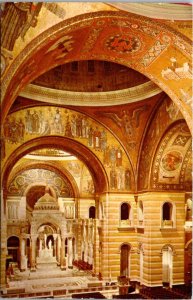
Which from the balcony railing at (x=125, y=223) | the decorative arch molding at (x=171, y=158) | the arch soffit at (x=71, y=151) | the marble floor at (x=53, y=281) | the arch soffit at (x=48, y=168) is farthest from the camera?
the arch soffit at (x=48, y=168)

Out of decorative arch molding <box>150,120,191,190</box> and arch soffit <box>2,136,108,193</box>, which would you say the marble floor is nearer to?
arch soffit <box>2,136,108,193</box>

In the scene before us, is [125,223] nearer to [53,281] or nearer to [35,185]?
[53,281]

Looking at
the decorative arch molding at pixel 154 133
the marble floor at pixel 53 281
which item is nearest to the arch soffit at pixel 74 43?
the decorative arch molding at pixel 154 133

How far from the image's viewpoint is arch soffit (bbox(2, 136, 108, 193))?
960 inches

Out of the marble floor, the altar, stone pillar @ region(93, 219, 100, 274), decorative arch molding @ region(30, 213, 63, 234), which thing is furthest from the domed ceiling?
the altar

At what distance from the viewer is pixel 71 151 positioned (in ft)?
86.7

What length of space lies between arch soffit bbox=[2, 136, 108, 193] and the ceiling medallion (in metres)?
11.3

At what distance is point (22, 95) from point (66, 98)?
267cm

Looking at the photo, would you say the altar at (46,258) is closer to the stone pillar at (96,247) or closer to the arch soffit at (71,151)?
the stone pillar at (96,247)

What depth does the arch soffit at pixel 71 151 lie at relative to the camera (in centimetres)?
2438

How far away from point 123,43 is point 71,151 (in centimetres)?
1345

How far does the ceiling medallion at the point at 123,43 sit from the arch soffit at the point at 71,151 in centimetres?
1130

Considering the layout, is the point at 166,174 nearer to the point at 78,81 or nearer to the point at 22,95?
the point at 78,81

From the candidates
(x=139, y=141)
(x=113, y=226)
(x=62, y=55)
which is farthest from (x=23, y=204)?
(x=62, y=55)
